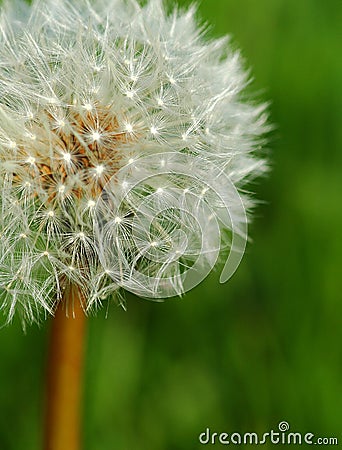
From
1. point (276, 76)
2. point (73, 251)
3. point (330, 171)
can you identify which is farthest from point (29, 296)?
point (276, 76)

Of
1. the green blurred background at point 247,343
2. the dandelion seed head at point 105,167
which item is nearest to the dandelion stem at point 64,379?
the dandelion seed head at point 105,167

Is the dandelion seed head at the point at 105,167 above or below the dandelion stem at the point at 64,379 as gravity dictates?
above

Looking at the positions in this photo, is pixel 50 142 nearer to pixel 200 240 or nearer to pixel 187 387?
pixel 200 240
